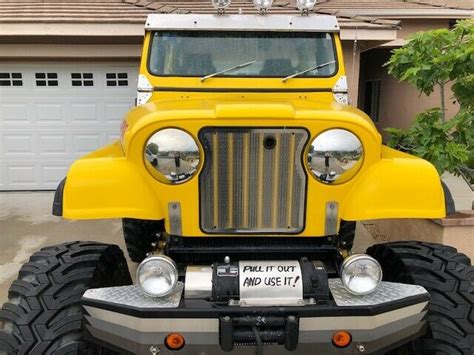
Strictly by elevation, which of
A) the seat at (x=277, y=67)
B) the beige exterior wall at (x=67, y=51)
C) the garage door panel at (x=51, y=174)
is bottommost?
the garage door panel at (x=51, y=174)

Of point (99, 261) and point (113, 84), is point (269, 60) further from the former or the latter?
point (113, 84)

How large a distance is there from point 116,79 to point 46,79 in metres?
1.23

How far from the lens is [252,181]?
2.70m

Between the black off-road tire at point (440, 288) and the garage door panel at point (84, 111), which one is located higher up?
the garage door panel at point (84, 111)

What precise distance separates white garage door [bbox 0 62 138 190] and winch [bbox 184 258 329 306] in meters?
6.93

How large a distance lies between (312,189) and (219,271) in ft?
2.18

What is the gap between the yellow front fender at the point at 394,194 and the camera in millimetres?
2703

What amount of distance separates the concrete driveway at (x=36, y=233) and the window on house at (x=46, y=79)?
7.16 feet

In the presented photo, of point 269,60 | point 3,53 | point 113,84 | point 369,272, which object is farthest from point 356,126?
point 3,53

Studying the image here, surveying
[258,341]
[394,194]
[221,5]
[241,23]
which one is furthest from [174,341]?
[221,5]

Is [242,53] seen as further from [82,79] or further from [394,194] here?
[82,79]

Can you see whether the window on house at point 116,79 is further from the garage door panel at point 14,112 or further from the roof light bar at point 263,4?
the roof light bar at point 263,4

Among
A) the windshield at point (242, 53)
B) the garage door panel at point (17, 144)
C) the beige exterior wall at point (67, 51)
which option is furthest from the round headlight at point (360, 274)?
the garage door panel at point (17, 144)

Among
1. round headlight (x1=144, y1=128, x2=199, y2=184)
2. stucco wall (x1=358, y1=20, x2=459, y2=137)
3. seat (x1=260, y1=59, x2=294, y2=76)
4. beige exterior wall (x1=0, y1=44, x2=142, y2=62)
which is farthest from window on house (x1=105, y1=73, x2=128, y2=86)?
round headlight (x1=144, y1=128, x2=199, y2=184)
